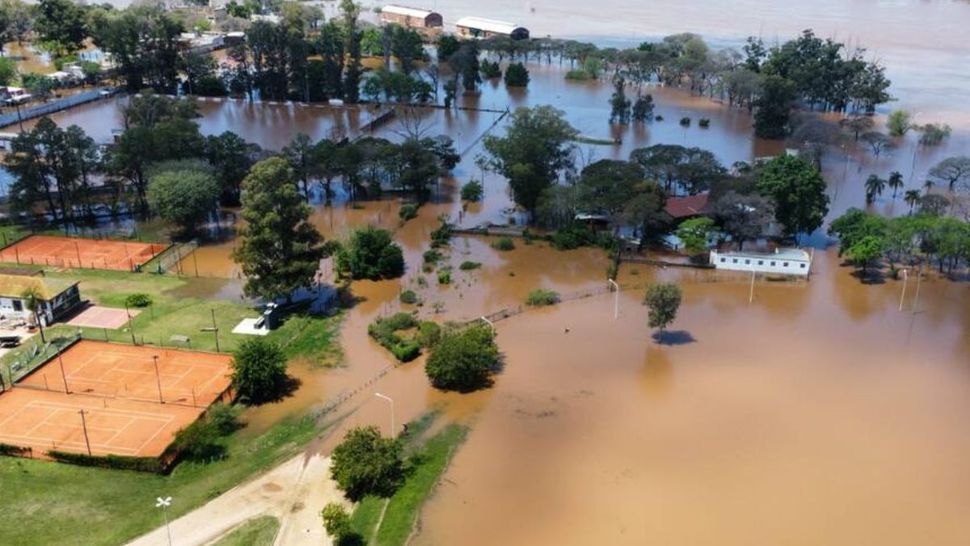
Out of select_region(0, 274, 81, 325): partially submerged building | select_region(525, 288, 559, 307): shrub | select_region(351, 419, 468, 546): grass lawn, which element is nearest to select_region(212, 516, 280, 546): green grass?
select_region(351, 419, 468, 546): grass lawn

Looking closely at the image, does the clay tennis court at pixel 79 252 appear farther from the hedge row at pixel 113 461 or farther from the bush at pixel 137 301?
the hedge row at pixel 113 461

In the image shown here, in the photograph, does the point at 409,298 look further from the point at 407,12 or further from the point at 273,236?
the point at 407,12

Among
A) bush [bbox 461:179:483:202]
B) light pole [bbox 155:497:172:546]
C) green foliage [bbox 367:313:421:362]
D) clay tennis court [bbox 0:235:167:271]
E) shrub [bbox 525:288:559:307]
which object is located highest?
bush [bbox 461:179:483:202]

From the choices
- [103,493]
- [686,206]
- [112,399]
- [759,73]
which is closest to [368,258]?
[112,399]

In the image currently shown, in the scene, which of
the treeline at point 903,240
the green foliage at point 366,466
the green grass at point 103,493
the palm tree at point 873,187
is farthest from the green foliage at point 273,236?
the palm tree at point 873,187

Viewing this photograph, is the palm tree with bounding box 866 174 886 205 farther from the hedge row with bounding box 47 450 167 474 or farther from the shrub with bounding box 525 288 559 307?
the hedge row with bounding box 47 450 167 474

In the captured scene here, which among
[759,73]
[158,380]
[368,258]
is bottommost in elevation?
[158,380]

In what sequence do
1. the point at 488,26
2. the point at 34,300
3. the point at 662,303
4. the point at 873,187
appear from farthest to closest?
the point at 488,26
the point at 873,187
the point at 34,300
the point at 662,303
